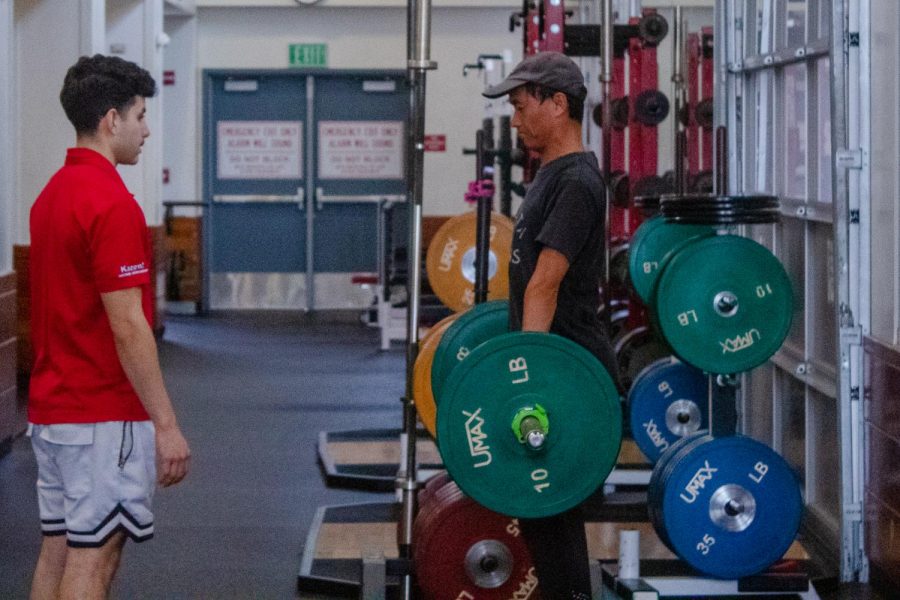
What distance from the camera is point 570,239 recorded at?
3.24 m

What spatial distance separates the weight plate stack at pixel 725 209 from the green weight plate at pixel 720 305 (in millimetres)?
60

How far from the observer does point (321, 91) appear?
1366 centimetres

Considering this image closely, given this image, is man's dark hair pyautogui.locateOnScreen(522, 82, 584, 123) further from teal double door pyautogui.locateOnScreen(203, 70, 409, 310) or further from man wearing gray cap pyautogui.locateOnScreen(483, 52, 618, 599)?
teal double door pyautogui.locateOnScreen(203, 70, 409, 310)

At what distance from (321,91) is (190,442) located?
22.7 feet

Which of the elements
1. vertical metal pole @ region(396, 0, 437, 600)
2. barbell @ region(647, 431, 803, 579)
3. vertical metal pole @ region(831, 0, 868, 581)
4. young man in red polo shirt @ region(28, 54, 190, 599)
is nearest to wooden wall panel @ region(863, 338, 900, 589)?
vertical metal pole @ region(831, 0, 868, 581)

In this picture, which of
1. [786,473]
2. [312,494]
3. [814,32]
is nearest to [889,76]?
[814,32]

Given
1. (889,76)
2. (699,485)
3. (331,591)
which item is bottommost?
(331,591)

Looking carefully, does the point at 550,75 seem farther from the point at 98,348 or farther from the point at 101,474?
the point at 101,474

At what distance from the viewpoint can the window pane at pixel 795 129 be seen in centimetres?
511

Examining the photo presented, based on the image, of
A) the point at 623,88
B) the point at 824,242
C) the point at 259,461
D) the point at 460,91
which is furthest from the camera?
the point at 460,91

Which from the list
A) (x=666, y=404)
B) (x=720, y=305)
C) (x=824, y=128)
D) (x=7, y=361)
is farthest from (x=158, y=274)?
(x=720, y=305)

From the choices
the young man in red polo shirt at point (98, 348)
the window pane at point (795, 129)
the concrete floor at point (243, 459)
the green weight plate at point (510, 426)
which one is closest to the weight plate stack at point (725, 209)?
the window pane at point (795, 129)

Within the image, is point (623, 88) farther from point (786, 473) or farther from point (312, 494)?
point (786, 473)

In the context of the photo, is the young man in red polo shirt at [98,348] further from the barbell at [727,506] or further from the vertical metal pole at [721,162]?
the vertical metal pole at [721,162]
